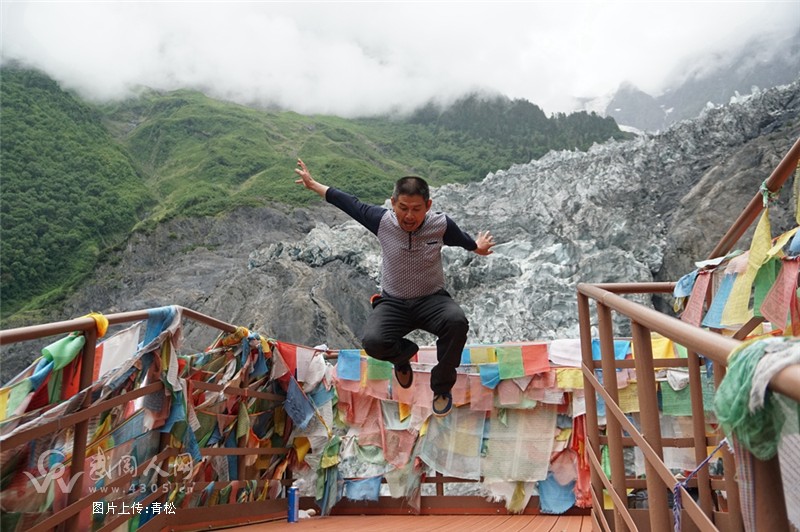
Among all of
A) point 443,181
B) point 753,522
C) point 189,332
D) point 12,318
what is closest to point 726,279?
point 753,522

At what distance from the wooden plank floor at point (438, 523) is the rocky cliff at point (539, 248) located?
13.4m

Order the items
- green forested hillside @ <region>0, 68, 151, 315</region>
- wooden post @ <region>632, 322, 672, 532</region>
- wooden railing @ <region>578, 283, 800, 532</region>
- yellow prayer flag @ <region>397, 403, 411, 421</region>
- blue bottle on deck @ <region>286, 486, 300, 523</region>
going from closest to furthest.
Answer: wooden railing @ <region>578, 283, 800, 532</region> → wooden post @ <region>632, 322, 672, 532</region> → blue bottle on deck @ <region>286, 486, 300, 523</region> → yellow prayer flag @ <region>397, 403, 411, 421</region> → green forested hillside @ <region>0, 68, 151, 315</region>

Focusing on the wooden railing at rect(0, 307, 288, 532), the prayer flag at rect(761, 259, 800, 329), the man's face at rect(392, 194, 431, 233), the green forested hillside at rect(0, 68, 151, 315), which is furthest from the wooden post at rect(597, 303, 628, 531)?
the green forested hillside at rect(0, 68, 151, 315)

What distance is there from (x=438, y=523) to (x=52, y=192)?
3761 centimetres

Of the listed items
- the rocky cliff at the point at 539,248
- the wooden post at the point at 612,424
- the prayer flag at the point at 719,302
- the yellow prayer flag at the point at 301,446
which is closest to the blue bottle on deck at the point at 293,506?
the yellow prayer flag at the point at 301,446

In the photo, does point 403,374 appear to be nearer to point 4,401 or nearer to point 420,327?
point 420,327

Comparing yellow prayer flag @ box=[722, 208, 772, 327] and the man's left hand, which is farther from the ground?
the man's left hand

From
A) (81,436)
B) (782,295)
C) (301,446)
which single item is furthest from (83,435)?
(301,446)

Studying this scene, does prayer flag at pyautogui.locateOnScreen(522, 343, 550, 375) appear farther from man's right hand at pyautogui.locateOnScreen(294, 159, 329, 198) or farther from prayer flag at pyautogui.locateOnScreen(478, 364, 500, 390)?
man's right hand at pyautogui.locateOnScreen(294, 159, 329, 198)

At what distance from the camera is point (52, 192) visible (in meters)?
34.4

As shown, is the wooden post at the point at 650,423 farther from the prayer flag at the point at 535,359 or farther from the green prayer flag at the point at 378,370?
the green prayer flag at the point at 378,370

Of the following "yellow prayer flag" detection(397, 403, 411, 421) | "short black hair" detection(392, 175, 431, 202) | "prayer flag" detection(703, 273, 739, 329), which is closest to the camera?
"prayer flag" detection(703, 273, 739, 329)

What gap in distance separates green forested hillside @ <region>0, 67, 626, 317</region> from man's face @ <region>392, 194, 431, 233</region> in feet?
94.7

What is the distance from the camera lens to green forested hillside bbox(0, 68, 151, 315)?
30188 millimetres
